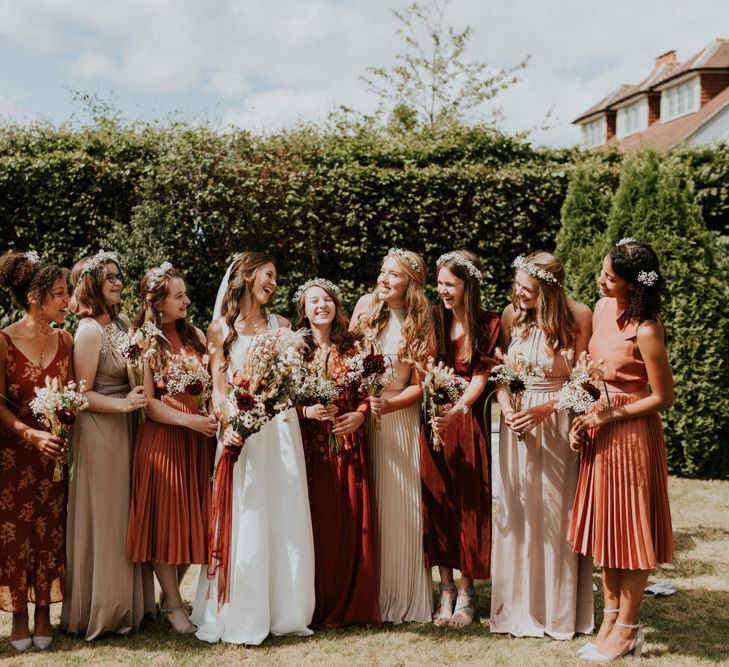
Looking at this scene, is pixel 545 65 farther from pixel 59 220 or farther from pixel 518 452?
pixel 518 452

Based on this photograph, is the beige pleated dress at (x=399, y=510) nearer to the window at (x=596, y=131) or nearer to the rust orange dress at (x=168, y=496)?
the rust orange dress at (x=168, y=496)

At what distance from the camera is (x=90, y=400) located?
4.82m

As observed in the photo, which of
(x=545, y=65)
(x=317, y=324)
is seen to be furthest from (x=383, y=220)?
(x=545, y=65)

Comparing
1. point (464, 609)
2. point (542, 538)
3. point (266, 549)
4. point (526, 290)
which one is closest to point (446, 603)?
point (464, 609)

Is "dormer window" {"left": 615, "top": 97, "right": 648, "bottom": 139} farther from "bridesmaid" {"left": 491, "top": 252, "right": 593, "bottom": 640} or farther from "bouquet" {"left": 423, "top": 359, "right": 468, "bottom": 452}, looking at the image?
"bouquet" {"left": 423, "top": 359, "right": 468, "bottom": 452}

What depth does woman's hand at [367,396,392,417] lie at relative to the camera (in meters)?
5.00

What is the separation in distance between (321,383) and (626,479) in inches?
76.6

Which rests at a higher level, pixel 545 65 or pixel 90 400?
pixel 545 65

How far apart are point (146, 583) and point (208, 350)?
1656mm

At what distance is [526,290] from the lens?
506cm

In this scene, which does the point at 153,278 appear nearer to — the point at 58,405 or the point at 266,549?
the point at 58,405

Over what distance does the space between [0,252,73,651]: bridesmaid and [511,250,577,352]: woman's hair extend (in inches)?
121

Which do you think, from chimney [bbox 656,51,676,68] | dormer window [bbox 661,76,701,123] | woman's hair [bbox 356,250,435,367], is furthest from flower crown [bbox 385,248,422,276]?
chimney [bbox 656,51,676,68]

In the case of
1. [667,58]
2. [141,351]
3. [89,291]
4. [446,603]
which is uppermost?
[667,58]
